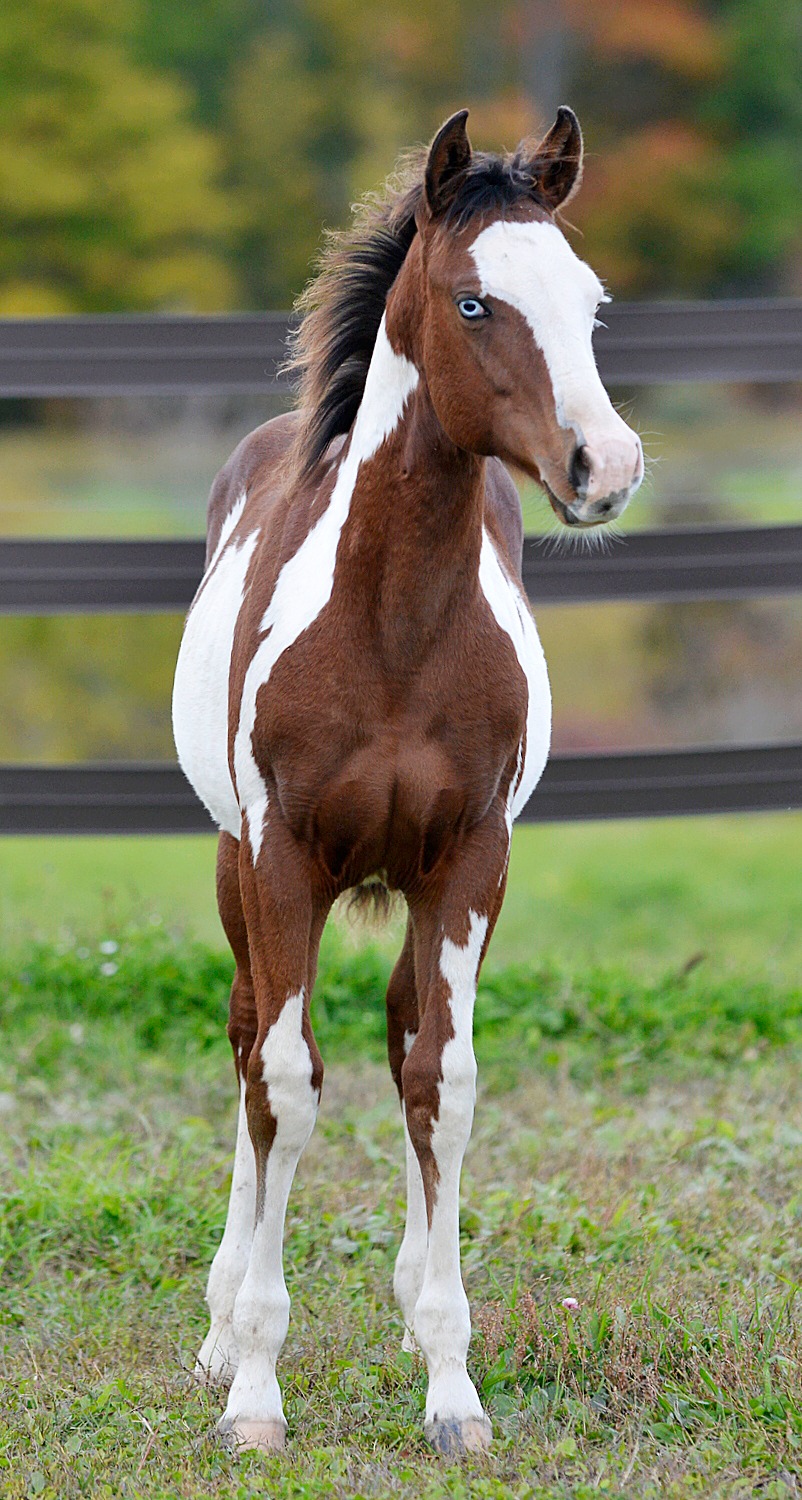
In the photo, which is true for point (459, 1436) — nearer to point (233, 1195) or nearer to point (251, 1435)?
point (251, 1435)

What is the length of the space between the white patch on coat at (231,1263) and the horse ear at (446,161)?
5.69ft

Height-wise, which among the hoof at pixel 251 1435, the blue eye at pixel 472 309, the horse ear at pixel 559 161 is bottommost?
the hoof at pixel 251 1435

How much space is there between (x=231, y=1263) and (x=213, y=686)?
1.13 m

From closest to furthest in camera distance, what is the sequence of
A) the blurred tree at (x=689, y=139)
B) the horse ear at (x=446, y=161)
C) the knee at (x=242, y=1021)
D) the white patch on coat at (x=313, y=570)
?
the horse ear at (x=446, y=161) → the white patch on coat at (x=313, y=570) → the knee at (x=242, y=1021) → the blurred tree at (x=689, y=139)

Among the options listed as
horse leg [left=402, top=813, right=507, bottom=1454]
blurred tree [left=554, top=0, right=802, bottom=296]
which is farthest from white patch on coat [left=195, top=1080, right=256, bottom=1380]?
blurred tree [left=554, top=0, right=802, bottom=296]

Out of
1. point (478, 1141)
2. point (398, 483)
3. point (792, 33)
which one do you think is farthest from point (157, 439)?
point (398, 483)

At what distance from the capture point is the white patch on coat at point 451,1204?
266cm

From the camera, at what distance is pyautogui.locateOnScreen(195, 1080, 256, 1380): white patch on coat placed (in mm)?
2926

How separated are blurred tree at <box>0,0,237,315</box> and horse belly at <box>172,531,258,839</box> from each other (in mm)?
13017

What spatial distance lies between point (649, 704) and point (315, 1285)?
670cm

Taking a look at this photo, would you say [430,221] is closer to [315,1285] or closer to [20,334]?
[315,1285]

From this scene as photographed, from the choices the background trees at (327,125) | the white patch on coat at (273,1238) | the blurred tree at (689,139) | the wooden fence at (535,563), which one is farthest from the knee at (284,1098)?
the blurred tree at (689,139)

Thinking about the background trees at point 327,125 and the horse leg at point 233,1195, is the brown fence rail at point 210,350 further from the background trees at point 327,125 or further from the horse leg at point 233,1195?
the background trees at point 327,125

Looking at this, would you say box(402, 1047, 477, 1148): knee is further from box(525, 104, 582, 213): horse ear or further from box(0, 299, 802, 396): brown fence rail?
box(0, 299, 802, 396): brown fence rail
